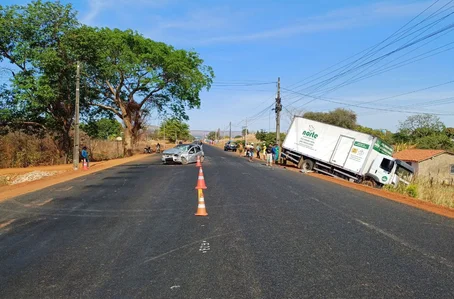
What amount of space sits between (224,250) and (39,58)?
27.7m

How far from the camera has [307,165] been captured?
2875cm

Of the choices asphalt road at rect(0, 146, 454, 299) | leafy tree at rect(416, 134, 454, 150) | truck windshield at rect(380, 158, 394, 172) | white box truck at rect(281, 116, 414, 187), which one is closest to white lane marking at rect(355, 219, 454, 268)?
asphalt road at rect(0, 146, 454, 299)

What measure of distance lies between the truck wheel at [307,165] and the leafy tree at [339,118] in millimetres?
50185

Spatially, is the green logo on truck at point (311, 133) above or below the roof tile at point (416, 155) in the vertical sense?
above

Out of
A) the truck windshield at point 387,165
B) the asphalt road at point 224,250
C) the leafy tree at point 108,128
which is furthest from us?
the leafy tree at point 108,128

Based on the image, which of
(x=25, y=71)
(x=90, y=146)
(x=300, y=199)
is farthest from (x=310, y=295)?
(x=90, y=146)

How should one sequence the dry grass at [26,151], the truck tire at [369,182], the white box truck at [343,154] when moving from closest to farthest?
the white box truck at [343,154], the truck tire at [369,182], the dry grass at [26,151]

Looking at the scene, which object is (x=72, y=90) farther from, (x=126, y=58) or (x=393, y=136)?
(x=393, y=136)

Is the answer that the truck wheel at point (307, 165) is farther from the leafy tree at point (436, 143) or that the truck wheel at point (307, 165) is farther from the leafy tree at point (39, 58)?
the leafy tree at point (436, 143)

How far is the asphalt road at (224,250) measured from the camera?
454cm

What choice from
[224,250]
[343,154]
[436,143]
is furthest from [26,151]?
[436,143]

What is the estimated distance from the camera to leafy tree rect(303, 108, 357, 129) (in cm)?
7744

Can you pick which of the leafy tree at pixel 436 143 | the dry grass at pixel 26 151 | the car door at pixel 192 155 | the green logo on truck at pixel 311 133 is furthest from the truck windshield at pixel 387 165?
the leafy tree at pixel 436 143

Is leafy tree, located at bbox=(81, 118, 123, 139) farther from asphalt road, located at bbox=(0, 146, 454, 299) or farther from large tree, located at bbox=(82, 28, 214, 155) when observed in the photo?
asphalt road, located at bbox=(0, 146, 454, 299)
